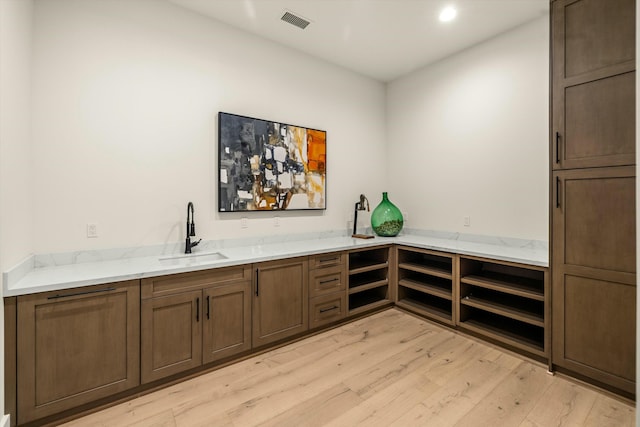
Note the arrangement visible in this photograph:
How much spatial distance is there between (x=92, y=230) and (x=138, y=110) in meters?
0.97

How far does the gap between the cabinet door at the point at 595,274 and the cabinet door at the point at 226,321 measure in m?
2.25

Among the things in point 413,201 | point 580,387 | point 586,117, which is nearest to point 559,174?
point 586,117

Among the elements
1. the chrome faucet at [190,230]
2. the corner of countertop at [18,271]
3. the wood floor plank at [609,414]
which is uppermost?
the chrome faucet at [190,230]

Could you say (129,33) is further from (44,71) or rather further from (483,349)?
(483,349)

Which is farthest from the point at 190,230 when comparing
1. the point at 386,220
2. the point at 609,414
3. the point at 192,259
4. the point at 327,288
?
the point at 609,414

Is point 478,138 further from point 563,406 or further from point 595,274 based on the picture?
point 563,406

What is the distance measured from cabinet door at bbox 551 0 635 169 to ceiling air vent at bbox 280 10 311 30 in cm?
192

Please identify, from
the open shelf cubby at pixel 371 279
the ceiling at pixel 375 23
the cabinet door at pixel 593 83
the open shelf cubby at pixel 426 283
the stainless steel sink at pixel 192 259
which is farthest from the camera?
the open shelf cubby at pixel 371 279

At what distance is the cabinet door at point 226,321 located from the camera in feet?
7.18

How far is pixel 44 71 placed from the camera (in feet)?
6.68

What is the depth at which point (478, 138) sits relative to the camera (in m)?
3.24

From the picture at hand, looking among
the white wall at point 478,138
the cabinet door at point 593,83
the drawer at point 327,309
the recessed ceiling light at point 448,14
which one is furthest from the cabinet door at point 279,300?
the recessed ceiling light at point 448,14

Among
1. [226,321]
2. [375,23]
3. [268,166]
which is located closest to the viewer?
[226,321]

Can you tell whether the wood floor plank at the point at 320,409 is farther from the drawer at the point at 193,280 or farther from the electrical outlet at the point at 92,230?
the electrical outlet at the point at 92,230
